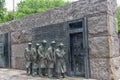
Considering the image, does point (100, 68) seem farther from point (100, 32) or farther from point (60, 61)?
point (60, 61)

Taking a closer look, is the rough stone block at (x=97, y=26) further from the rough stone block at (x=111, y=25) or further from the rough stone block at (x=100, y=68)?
the rough stone block at (x=100, y=68)

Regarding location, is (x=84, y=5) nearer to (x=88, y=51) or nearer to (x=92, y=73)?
(x=88, y=51)

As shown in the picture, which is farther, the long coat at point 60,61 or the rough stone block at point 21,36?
the rough stone block at point 21,36

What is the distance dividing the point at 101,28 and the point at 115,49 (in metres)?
1.00

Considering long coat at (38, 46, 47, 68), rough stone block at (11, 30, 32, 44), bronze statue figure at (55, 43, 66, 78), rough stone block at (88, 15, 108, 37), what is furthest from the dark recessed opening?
rough stone block at (11, 30, 32, 44)

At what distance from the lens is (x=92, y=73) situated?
256 inches

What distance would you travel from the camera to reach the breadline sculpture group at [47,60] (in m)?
6.73

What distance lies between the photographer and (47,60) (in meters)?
7.05

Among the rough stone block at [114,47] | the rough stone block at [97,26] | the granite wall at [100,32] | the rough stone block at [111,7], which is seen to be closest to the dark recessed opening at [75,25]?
the granite wall at [100,32]

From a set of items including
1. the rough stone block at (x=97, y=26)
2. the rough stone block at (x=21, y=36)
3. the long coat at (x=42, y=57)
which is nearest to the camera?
the rough stone block at (x=97, y=26)

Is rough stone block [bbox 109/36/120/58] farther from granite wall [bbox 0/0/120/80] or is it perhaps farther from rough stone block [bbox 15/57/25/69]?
rough stone block [bbox 15/57/25/69]

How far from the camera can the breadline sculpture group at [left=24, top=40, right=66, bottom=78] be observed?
22.1 feet

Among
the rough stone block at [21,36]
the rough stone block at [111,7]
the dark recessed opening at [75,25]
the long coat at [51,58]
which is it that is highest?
the rough stone block at [111,7]

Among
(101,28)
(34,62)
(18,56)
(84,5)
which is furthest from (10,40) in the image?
(101,28)
